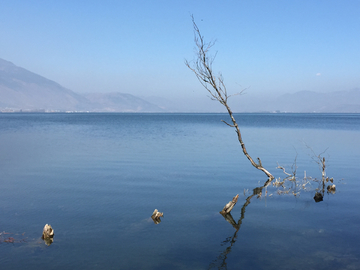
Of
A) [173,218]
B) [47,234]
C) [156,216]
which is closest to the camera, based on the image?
[47,234]

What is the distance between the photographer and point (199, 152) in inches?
1175

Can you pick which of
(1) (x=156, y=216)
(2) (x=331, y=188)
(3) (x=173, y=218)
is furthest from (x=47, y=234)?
(2) (x=331, y=188)

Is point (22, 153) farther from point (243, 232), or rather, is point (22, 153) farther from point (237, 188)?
point (243, 232)

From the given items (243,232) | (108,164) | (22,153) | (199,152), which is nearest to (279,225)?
(243,232)

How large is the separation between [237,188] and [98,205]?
716 centimetres

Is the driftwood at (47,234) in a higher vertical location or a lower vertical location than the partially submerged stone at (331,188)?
lower

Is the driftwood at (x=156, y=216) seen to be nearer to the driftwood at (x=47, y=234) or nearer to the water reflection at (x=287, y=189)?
the water reflection at (x=287, y=189)

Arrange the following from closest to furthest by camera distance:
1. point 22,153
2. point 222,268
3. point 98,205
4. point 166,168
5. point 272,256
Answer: point 222,268, point 272,256, point 98,205, point 166,168, point 22,153

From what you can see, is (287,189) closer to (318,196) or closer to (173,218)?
(318,196)

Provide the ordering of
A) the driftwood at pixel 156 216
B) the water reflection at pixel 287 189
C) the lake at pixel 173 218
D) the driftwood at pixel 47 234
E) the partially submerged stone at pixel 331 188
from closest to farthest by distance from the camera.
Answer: the lake at pixel 173 218 < the driftwood at pixel 47 234 < the water reflection at pixel 287 189 < the driftwood at pixel 156 216 < the partially submerged stone at pixel 331 188

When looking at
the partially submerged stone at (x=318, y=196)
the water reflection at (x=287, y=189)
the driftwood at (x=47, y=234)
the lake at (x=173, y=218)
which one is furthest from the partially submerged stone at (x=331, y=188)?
the driftwood at (x=47, y=234)

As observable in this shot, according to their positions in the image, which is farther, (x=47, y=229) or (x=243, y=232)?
(x=243, y=232)

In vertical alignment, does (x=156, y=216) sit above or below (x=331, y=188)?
below

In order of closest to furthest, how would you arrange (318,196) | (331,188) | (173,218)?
(173,218) → (318,196) → (331,188)
